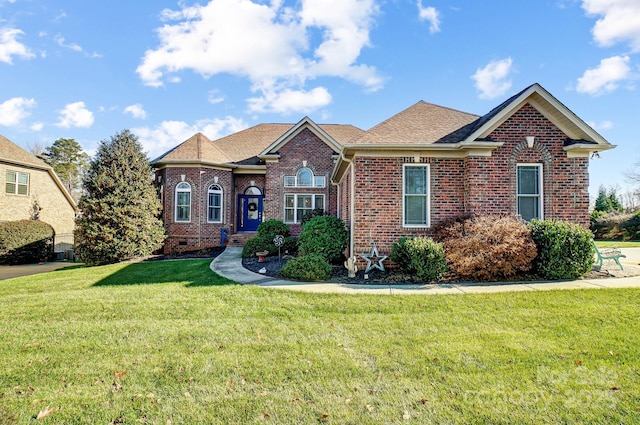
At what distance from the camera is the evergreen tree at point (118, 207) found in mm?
14211

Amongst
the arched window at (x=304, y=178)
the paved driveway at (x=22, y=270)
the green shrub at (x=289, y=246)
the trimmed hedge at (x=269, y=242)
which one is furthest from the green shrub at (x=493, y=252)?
the paved driveway at (x=22, y=270)

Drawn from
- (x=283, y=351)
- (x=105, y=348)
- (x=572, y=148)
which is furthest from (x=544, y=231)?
(x=105, y=348)

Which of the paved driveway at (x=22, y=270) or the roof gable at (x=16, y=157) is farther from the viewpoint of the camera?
the roof gable at (x=16, y=157)

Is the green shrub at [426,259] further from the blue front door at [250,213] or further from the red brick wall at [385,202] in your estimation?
the blue front door at [250,213]

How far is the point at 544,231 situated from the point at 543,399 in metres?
6.43

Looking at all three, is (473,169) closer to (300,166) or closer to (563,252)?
(563,252)

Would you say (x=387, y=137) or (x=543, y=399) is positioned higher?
(x=387, y=137)

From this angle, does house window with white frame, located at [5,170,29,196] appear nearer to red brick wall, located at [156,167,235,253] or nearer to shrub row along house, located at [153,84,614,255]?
red brick wall, located at [156,167,235,253]

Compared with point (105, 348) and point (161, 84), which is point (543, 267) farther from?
point (161, 84)

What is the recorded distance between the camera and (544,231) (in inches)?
333

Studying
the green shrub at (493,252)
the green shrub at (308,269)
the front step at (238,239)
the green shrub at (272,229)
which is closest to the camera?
the green shrub at (493,252)

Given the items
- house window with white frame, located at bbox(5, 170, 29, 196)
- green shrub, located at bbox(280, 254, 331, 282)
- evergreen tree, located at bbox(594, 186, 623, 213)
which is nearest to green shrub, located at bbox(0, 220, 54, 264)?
house window with white frame, located at bbox(5, 170, 29, 196)

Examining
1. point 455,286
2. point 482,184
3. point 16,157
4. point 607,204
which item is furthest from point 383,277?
point 607,204

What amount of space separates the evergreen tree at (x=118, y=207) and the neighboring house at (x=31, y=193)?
6773 mm
